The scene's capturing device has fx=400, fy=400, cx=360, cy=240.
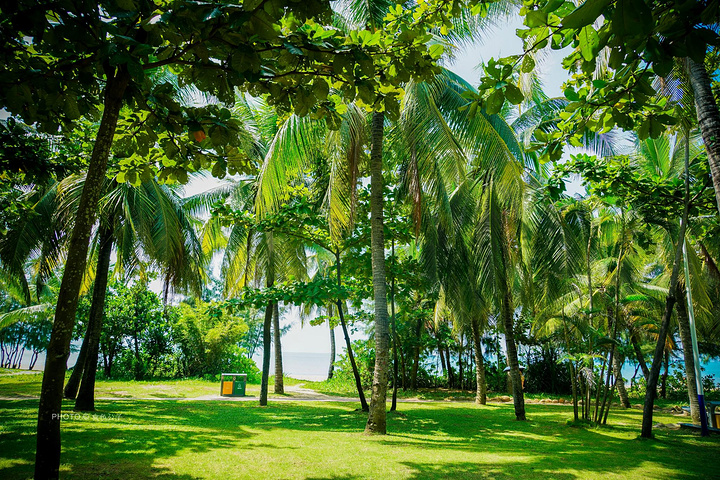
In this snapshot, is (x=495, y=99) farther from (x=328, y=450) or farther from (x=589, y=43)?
(x=328, y=450)

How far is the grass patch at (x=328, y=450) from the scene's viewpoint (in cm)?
376

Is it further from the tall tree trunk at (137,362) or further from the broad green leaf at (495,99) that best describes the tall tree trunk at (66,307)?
the tall tree trunk at (137,362)

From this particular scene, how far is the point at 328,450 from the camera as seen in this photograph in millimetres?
4820

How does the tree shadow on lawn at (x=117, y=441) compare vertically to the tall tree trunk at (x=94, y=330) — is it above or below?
below

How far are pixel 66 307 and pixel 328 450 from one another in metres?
3.32

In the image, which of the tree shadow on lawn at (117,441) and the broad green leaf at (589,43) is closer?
the broad green leaf at (589,43)

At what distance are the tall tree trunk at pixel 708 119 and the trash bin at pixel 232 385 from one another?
1391 centimetres

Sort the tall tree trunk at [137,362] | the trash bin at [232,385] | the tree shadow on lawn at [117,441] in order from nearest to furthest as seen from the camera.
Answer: the tree shadow on lawn at [117,441]
the trash bin at [232,385]
the tall tree trunk at [137,362]

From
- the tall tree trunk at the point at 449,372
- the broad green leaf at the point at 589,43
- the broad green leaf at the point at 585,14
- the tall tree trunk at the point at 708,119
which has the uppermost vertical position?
the tall tree trunk at the point at 708,119

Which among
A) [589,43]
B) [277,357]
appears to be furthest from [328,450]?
[277,357]

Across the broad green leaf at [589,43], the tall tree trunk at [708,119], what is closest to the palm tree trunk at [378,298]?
the tall tree trunk at [708,119]

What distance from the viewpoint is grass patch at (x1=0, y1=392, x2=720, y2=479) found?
3756 millimetres

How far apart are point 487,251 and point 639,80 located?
355 inches

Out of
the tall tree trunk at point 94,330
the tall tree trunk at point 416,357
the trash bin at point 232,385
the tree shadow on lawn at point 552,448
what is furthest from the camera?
the tall tree trunk at point 416,357
